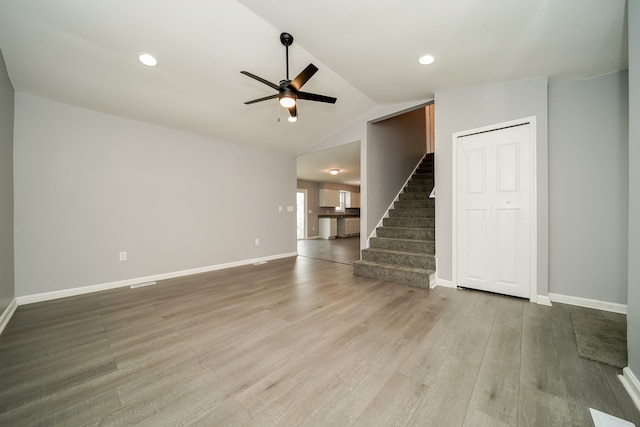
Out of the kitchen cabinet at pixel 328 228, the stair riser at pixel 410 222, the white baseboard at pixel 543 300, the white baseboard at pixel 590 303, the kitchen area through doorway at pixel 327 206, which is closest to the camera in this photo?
the white baseboard at pixel 590 303

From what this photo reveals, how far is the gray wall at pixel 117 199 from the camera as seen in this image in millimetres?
2852

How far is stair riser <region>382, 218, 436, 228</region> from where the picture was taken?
13.8 feet

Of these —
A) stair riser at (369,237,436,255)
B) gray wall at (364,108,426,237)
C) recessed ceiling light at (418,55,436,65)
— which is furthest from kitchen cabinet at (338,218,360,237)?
recessed ceiling light at (418,55,436,65)

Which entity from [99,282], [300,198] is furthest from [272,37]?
[300,198]

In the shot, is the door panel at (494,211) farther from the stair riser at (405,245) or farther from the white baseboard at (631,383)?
the white baseboard at (631,383)

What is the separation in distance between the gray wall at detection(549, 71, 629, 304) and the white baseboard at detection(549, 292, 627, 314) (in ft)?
0.14

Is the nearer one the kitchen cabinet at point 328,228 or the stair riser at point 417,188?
the stair riser at point 417,188

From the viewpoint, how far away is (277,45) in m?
2.49

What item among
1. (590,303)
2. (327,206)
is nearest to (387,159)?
(590,303)

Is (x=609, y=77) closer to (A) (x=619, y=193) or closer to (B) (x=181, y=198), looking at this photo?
(A) (x=619, y=193)

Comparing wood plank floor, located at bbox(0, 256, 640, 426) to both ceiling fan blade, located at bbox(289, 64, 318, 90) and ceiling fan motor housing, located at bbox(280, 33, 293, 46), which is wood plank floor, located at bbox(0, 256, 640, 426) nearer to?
ceiling fan blade, located at bbox(289, 64, 318, 90)

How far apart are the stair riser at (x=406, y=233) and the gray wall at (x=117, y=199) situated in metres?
2.65

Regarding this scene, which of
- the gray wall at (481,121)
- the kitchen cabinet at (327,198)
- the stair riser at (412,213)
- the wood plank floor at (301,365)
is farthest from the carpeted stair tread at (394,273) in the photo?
the kitchen cabinet at (327,198)

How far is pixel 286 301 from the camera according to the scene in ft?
9.16
